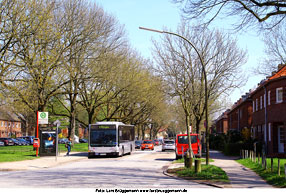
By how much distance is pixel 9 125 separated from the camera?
325 ft

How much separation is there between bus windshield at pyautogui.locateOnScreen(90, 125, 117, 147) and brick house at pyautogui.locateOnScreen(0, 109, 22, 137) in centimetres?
6180

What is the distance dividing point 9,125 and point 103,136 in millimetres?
73265

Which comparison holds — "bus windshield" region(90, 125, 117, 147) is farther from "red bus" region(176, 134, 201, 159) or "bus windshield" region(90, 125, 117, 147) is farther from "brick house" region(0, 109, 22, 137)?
"brick house" region(0, 109, 22, 137)

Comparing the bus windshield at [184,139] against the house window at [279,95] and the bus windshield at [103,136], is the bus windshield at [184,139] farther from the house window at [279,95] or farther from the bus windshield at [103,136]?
the house window at [279,95]

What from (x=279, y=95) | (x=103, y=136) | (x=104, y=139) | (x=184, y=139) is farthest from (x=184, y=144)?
(x=279, y=95)

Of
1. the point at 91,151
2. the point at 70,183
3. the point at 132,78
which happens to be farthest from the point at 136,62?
the point at 70,183

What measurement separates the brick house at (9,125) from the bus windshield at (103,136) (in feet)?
203

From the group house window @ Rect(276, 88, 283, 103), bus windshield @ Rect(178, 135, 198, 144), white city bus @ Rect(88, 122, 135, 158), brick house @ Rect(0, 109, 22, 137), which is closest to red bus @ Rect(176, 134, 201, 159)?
bus windshield @ Rect(178, 135, 198, 144)

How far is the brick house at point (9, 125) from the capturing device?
304 feet

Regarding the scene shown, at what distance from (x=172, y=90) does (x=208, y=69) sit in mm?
3882

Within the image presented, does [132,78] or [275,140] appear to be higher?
[132,78]

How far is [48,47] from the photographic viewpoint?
32.6m

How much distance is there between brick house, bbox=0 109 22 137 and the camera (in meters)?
92.8

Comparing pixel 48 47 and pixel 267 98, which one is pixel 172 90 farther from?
pixel 48 47
